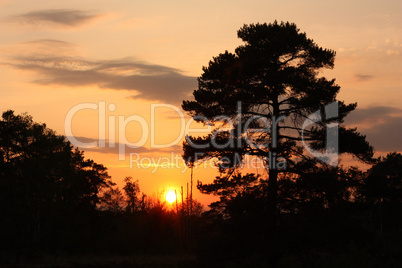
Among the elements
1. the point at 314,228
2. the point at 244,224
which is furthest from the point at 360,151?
the point at 244,224

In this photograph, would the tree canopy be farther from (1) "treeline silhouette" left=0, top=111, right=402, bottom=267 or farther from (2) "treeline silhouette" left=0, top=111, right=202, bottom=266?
(2) "treeline silhouette" left=0, top=111, right=202, bottom=266

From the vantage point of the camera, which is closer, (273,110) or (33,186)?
(273,110)

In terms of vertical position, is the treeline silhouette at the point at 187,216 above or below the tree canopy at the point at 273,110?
below

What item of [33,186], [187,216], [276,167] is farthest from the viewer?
[187,216]

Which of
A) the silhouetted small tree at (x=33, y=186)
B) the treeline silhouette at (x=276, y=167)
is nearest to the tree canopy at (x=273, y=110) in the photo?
the treeline silhouette at (x=276, y=167)

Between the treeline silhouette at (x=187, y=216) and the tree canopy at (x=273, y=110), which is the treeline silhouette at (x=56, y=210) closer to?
the treeline silhouette at (x=187, y=216)

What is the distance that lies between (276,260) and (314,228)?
7.49 feet

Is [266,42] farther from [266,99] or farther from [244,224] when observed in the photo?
[244,224]

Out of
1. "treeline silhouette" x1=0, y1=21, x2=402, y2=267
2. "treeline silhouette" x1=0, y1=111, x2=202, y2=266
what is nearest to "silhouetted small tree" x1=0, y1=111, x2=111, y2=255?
"treeline silhouette" x1=0, y1=111, x2=202, y2=266

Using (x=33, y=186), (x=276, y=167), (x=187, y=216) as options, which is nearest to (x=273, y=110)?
(x=276, y=167)

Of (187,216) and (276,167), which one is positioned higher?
(276,167)

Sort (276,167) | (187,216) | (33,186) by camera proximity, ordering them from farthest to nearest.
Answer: (187,216), (33,186), (276,167)

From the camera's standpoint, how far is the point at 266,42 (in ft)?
86.2

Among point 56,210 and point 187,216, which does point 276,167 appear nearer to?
point 56,210
